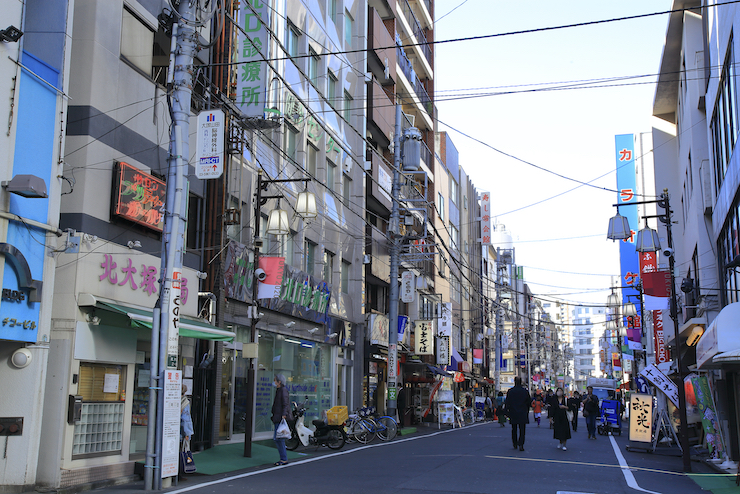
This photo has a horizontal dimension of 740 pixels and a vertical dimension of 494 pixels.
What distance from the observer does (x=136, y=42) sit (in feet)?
46.9

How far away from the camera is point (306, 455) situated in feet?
58.7

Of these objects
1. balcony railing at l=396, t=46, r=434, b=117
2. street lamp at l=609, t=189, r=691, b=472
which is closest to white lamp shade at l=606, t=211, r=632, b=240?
street lamp at l=609, t=189, r=691, b=472

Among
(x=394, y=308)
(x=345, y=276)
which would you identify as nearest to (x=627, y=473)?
(x=394, y=308)

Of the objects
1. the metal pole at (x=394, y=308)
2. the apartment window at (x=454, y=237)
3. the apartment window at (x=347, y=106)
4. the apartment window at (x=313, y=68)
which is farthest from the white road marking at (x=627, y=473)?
the apartment window at (x=454, y=237)

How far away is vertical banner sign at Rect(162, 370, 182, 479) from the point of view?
444 inches

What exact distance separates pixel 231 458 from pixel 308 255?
11.1 m

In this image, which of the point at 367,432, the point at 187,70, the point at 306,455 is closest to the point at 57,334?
the point at 187,70

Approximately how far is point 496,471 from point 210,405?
25.5 feet

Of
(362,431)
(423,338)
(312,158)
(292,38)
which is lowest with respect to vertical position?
(362,431)

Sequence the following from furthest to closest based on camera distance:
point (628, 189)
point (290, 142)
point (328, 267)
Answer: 1. point (628, 189)
2. point (328, 267)
3. point (290, 142)

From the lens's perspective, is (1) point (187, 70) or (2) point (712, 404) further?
(2) point (712, 404)

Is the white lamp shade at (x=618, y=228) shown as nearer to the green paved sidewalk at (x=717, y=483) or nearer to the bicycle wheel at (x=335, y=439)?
the green paved sidewalk at (x=717, y=483)

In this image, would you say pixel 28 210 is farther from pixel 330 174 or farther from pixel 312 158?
pixel 330 174

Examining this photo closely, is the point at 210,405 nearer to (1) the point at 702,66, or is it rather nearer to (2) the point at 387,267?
(2) the point at 387,267
